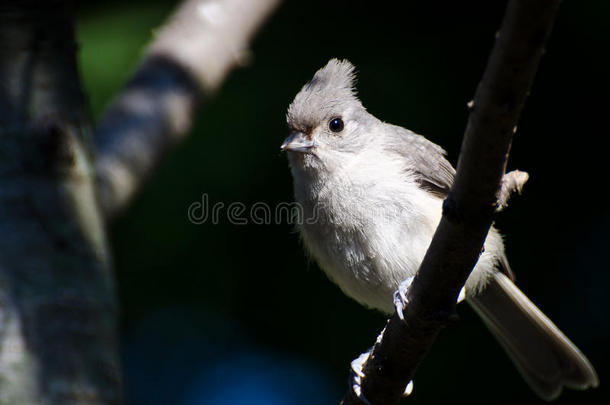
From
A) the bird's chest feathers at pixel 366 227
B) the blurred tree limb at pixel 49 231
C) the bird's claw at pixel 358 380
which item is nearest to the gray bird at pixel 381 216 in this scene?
the bird's chest feathers at pixel 366 227

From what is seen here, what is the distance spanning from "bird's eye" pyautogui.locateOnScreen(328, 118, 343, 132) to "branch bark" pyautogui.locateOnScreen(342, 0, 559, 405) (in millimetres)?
1460

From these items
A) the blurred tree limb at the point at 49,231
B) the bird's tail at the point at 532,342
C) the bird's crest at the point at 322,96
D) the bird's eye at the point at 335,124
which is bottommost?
the bird's tail at the point at 532,342

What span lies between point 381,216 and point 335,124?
712 mm

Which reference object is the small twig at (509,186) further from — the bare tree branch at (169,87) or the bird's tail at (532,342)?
the bare tree branch at (169,87)

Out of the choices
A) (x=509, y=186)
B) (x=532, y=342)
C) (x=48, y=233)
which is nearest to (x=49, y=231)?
(x=48, y=233)

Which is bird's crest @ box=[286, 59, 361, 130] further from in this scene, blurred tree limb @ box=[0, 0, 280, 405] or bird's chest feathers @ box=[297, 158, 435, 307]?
blurred tree limb @ box=[0, 0, 280, 405]

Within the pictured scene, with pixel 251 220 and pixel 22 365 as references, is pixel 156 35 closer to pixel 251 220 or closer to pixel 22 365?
pixel 251 220

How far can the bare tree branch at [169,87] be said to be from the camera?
12.1ft

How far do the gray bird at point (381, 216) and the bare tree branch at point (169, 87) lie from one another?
714 millimetres

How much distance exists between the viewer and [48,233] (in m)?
2.71

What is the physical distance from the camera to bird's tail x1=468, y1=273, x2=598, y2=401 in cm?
395
